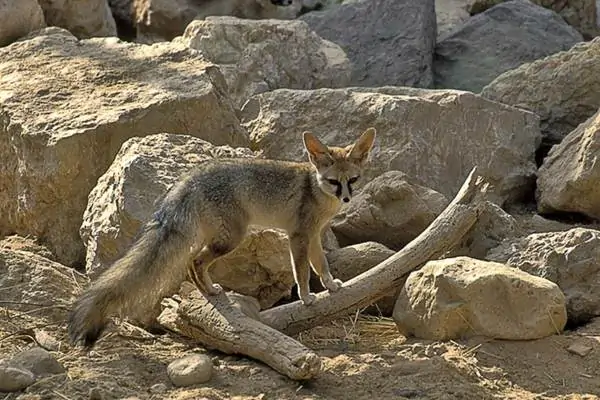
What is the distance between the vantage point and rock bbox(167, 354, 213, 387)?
461 cm

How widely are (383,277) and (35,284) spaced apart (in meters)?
1.84

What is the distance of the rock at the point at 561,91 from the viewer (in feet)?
26.3

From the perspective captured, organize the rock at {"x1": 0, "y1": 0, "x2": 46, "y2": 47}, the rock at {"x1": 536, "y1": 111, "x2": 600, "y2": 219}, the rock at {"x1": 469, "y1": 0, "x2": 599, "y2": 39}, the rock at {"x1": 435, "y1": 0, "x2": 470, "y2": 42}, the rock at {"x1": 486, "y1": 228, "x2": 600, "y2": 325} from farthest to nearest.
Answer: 1. the rock at {"x1": 469, "y1": 0, "x2": 599, "y2": 39}
2. the rock at {"x1": 435, "y1": 0, "x2": 470, "y2": 42}
3. the rock at {"x1": 0, "y1": 0, "x2": 46, "y2": 47}
4. the rock at {"x1": 536, "y1": 111, "x2": 600, "y2": 219}
5. the rock at {"x1": 486, "y1": 228, "x2": 600, "y2": 325}

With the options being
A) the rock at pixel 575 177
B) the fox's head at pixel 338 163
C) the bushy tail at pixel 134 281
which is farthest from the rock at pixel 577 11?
the bushy tail at pixel 134 281

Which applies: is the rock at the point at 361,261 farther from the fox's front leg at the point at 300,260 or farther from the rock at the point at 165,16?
the rock at the point at 165,16

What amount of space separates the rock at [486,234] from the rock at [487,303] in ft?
2.93

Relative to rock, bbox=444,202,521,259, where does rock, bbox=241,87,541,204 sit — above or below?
above

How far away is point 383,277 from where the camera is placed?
5.40 meters

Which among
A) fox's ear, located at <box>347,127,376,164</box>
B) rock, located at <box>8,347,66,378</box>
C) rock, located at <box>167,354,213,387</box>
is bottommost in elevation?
rock, located at <box>167,354,213,387</box>

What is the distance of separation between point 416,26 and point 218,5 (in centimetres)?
269

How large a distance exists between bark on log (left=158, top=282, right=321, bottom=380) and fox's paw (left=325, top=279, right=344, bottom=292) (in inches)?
15.9

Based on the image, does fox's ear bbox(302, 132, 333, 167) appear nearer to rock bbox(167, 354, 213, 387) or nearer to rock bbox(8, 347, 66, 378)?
rock bbox(167, 354, 213, 387)

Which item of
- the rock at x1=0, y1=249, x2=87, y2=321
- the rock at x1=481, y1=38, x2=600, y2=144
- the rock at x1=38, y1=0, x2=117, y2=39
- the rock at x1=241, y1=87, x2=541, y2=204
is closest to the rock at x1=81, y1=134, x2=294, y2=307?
the rock at x1=0, y1=249, x2=87, y2=321

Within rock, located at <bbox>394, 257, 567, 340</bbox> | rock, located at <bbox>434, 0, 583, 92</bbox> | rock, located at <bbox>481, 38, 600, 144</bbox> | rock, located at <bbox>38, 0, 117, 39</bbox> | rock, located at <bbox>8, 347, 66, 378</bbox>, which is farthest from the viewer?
rock, located at <bbox>434, 0, 583, 92</bbox>
